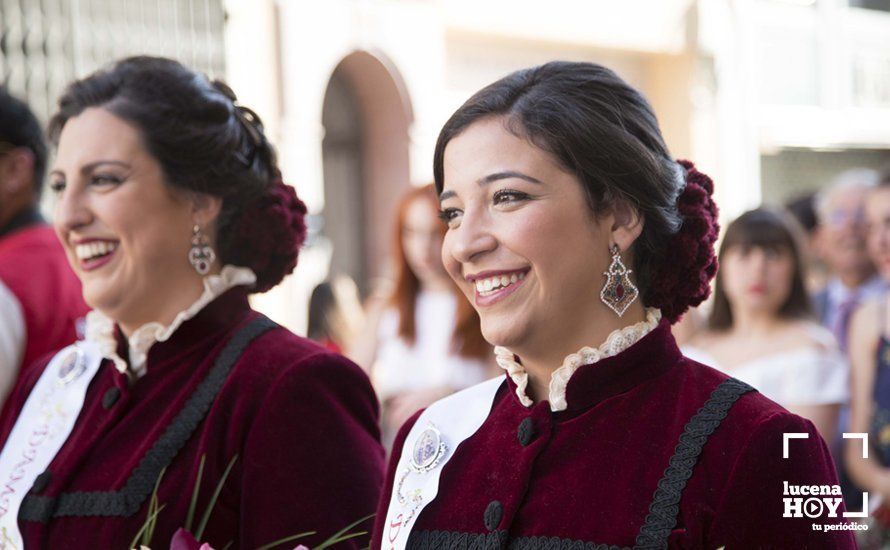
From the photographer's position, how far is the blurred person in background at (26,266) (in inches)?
132

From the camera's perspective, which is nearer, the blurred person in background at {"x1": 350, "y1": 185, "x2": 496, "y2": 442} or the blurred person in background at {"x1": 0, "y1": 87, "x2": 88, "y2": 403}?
the blurred person in background at {"x1": 0, "y1": 87, "x2": 88, "y2": 403}

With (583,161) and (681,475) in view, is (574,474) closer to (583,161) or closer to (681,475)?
(681,475)

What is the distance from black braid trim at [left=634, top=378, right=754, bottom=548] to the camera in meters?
1.79

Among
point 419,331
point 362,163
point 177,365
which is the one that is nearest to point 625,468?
point 177,365

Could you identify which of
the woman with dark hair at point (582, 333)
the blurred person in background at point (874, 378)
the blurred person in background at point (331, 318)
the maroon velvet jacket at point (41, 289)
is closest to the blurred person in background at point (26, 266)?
the maroon velvet jacket at point (41, 289)

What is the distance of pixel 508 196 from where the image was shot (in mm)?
1968

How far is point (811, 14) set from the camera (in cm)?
1655

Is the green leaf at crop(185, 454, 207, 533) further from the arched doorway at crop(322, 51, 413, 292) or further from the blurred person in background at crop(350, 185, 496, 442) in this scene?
the arched doorway at crop(322, 51, 413, 292)

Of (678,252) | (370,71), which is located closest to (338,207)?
(370,71)

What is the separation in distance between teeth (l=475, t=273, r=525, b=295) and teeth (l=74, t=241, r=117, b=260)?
37.1 inches

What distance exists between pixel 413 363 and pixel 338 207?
21.4ft

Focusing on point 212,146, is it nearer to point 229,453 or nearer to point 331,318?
point 229,453

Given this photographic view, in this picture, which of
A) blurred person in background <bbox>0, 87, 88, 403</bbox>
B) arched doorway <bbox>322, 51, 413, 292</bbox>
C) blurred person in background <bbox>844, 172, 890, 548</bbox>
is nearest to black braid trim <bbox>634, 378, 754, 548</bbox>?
blurred person in background <bbox>0, 87, 88, 403</bbox>

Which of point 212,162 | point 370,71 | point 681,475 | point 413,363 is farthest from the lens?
point 370,71
